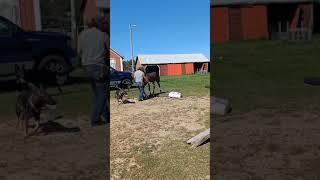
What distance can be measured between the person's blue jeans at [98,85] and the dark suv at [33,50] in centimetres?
55

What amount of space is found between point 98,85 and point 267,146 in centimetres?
259

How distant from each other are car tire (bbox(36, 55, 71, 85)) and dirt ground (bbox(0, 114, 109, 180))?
69cm

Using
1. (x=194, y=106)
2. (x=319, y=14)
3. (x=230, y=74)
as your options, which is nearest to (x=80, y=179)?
(x=194, y=106)

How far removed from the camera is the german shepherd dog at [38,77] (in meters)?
5.53

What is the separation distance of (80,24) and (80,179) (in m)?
2.10

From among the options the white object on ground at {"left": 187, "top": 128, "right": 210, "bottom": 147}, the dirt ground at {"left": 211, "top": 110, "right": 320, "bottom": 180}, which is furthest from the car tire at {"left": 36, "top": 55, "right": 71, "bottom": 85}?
the dirt ground at {"left": 211, "top": 110, "right": 320, "bottom": 180}

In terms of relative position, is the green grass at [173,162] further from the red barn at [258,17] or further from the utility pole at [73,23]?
the red barn at [258,17]

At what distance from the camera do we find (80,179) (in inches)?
194

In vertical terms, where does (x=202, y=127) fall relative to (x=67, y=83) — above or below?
below

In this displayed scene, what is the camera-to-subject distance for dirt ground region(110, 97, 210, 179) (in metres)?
5.49

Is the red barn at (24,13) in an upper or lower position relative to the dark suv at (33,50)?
upper

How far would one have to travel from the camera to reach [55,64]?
6.05m

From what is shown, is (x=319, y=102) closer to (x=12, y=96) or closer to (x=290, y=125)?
(x=290, y=125)

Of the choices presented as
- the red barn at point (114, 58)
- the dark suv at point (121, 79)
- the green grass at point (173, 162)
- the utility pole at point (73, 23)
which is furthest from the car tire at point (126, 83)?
the utility pole at point (73, 23)
